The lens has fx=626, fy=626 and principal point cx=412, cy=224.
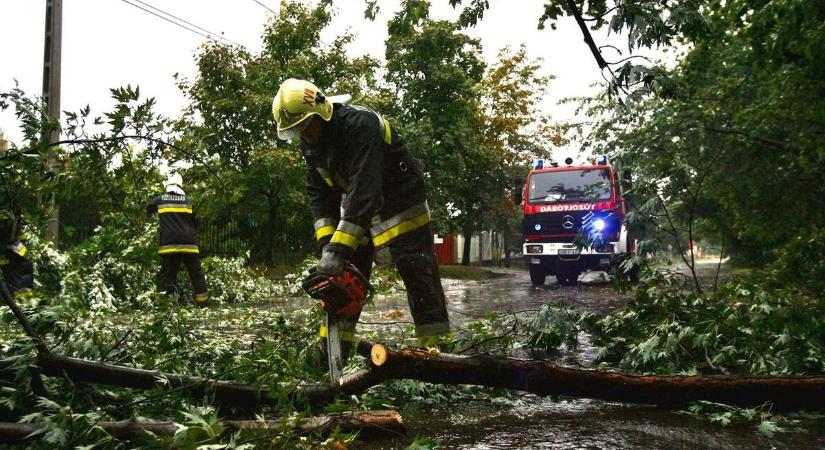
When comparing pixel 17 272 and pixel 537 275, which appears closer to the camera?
pixel 17 272

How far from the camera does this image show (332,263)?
3.29 meters

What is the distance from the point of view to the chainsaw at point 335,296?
10.6 ft

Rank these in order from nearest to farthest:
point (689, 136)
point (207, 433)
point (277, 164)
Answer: point (207, 433)
point (277, 164)
point (689, 136)

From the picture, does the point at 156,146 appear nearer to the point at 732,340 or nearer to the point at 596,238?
the point at 732,340

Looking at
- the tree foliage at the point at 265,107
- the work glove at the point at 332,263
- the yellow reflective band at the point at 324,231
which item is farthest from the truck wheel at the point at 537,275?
the work glove at the point at 332,263

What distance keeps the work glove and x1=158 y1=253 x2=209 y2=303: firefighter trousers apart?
5456 mm

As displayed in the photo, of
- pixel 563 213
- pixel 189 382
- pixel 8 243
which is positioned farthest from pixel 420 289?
pixel 563 213

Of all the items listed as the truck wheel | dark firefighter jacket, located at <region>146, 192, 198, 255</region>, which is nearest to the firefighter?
dark firefighter jacket, located at <region>146, 192, 198, 255</region>

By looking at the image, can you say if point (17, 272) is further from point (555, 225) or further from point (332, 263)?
point (555, 225)

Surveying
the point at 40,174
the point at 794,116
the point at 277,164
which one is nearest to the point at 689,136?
the point at 794,116

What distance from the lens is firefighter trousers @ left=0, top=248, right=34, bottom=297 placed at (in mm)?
5793

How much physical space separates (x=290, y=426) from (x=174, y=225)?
6161 millimetres

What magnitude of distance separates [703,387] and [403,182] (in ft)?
6.69

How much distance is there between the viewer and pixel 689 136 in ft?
53.6
